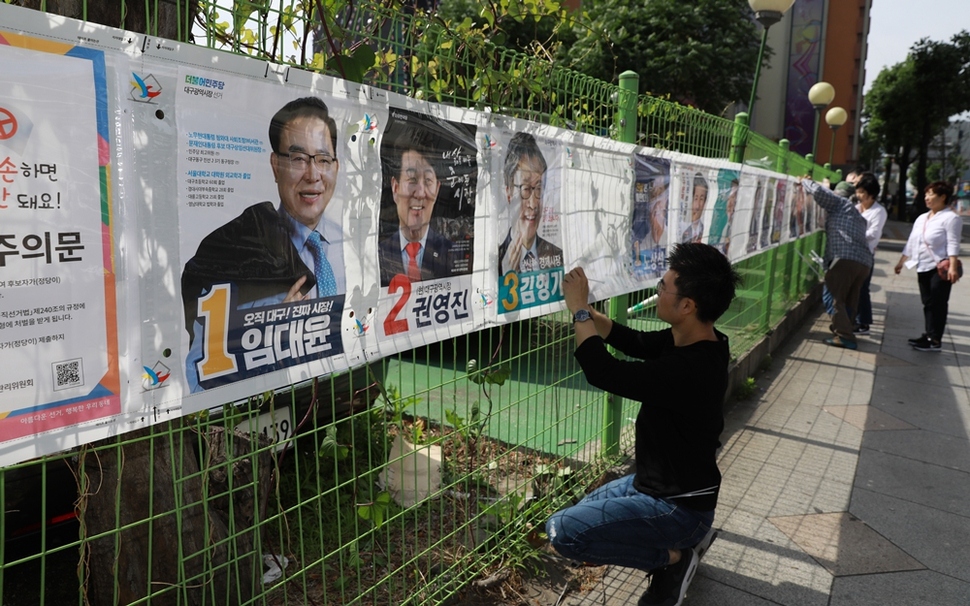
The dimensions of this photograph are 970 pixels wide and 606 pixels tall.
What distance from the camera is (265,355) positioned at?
179cm

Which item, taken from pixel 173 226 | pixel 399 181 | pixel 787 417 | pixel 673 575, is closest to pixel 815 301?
pixel 787 417

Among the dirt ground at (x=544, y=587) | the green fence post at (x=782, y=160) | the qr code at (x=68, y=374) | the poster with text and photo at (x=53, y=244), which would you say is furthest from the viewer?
the green fence post at (x=782, y=160)

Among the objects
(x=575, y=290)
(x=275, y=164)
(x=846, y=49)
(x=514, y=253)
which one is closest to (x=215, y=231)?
(x=275, y=164)

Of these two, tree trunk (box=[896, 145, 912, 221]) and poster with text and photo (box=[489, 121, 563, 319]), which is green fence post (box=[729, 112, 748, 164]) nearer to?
poster with text and photo (box=[489, 121, 563, 319])

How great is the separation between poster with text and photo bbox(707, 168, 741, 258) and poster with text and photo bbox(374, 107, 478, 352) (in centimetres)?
286

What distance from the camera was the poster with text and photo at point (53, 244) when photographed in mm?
1281

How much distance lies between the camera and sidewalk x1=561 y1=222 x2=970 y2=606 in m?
3.30

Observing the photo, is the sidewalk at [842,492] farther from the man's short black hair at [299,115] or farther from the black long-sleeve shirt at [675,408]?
the man's short black hair at [299,115]

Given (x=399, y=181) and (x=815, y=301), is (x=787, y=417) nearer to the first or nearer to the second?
(x=399, y=181)

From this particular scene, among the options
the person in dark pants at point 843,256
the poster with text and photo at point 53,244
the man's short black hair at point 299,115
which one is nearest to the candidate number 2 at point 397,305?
the man's short black hair at point 299,115

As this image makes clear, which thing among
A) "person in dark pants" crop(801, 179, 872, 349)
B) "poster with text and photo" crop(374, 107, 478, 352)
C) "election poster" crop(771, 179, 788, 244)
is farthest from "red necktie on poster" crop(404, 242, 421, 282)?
"person in dark pants" crop(801, 179, 872, 349)

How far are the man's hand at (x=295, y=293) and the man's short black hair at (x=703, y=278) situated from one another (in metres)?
1.50

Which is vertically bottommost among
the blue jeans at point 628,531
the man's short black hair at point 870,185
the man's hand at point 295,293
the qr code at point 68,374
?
the blue jeans at point 628,531

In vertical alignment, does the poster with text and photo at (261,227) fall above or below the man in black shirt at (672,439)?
above
